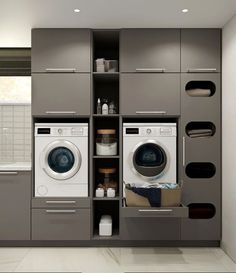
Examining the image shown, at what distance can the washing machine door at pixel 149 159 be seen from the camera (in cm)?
358

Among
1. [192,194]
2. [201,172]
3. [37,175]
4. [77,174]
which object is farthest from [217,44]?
[37,175]

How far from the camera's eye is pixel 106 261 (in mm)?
3244

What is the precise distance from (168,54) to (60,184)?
1858mm

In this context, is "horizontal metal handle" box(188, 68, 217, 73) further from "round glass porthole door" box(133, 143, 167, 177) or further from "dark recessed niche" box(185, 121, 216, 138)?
"round glass porthole door" box(133, 143, 167, 177)

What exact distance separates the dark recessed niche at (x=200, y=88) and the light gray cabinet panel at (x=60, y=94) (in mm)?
1162

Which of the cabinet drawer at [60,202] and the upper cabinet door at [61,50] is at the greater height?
the upper cabinet door at [61,50]

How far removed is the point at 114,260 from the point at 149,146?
124 cm

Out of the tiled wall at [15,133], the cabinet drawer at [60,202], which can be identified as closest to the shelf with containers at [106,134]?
the cabinet drawer at [60,202]

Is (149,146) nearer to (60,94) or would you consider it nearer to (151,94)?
(151,94)

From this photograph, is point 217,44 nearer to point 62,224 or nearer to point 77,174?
point 77,174

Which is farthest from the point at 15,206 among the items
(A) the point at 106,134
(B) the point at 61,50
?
(B) the point at 61,50

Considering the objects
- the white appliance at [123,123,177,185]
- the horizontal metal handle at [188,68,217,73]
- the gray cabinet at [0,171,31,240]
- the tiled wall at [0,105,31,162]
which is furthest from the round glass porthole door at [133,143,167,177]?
the tiled wall at [0,105,31,162]

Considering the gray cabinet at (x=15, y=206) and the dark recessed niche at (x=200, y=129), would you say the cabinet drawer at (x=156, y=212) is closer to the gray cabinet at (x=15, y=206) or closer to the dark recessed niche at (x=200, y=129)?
the dark recessed niche at (x=200, y=129)

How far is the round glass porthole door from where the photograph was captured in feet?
11.8
